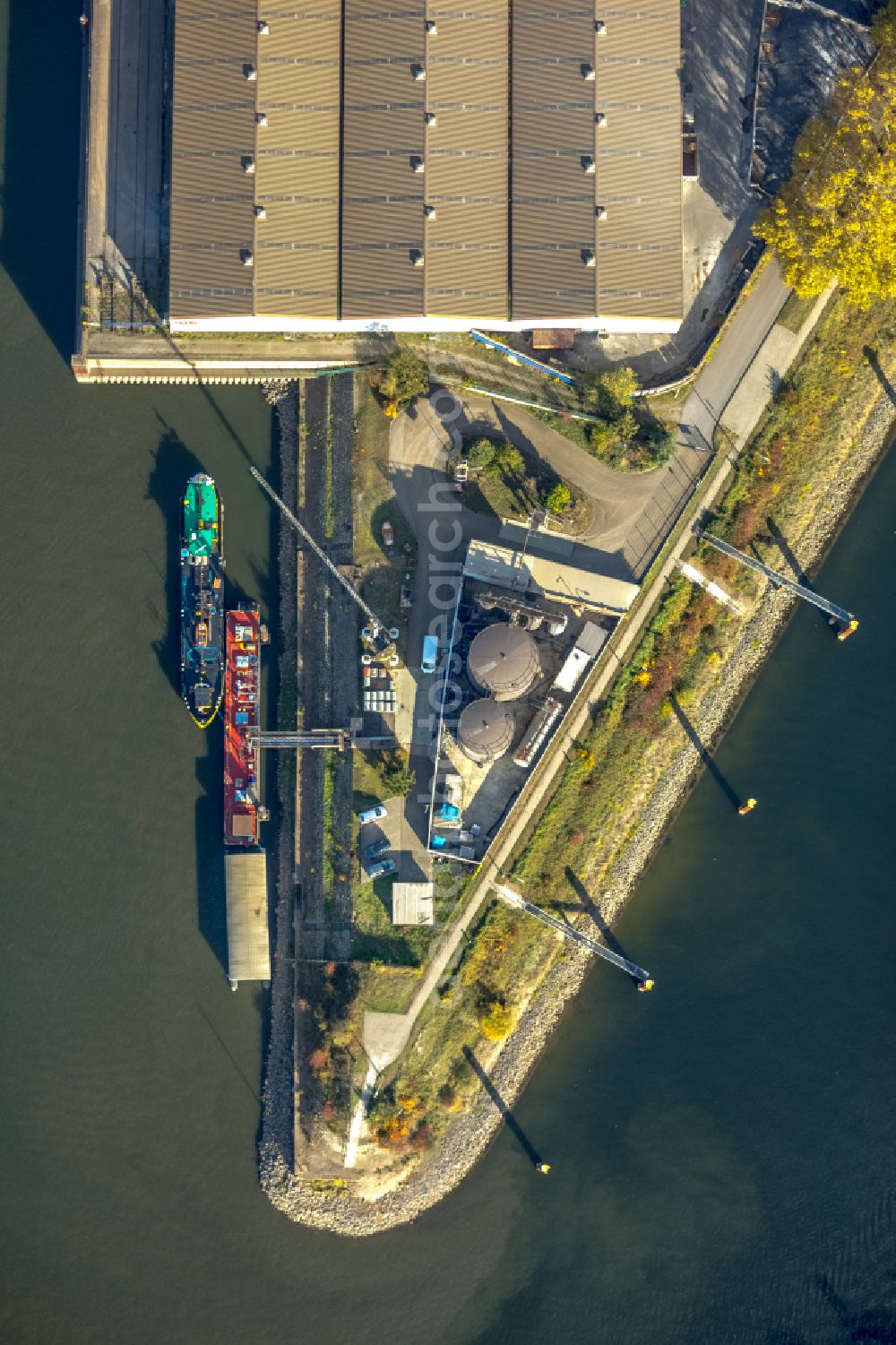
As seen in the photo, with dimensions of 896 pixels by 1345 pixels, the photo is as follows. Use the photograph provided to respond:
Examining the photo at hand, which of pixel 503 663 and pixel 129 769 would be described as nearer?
pixel 503 663

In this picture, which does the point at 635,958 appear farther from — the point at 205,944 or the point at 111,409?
the point at 111,409

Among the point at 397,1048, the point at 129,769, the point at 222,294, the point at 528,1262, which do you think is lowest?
the point at 528,1262

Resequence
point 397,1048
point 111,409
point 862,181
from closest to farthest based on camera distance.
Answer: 1. point 862,181
2. point 397,1048
3. point 111,409

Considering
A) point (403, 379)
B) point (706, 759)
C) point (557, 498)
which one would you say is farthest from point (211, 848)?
point (706, 759)

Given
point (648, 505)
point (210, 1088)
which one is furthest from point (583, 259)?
point (210, 1088)

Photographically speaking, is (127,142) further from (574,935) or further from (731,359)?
(574,935)
